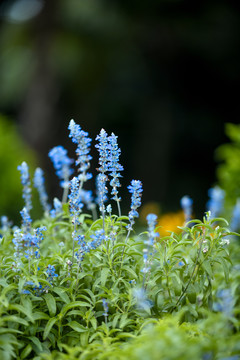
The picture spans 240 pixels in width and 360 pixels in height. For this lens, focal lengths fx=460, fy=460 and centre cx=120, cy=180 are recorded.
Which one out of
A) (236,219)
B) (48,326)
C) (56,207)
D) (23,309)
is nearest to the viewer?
(23,309)

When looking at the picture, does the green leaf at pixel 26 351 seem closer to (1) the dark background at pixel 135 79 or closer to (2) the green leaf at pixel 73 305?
(2) the green leaf at pixel 73 305

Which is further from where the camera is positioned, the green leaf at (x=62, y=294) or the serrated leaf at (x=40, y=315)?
the green leaf at (x=62, y=294)

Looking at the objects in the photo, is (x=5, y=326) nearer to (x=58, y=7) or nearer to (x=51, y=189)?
(x=51, y=189)

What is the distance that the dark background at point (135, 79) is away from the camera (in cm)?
1465

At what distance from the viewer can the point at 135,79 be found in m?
20.6

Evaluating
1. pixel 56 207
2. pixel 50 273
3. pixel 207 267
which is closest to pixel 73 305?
pixel 50 273

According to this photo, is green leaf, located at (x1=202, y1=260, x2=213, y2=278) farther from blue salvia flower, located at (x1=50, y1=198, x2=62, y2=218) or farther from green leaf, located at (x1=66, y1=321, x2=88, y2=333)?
blue salvia flower, located at (x1=50, y1=198, x2=62, y2=218)

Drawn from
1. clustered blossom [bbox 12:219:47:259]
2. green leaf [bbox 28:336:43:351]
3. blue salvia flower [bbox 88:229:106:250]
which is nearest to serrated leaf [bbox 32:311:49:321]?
green leaf [bbox 28:336:43:351]

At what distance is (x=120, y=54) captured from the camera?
18.8 meters

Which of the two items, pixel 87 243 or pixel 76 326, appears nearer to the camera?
pixel 76 326

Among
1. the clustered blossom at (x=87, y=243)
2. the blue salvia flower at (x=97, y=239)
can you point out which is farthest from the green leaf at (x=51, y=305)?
the blue salvia flower at (x=97, y=239)

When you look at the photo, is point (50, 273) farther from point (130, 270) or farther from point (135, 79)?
point (135, 79)

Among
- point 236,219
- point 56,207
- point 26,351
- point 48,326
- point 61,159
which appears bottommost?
point 26,351

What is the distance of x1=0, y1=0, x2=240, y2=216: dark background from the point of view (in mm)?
14648
